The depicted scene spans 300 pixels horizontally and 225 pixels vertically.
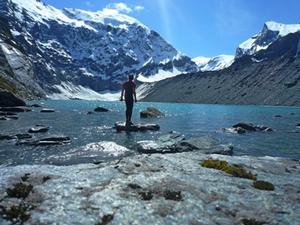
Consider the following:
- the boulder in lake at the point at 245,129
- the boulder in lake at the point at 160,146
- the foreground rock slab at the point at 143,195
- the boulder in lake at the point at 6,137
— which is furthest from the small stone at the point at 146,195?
the boulder in lake at the point at 245,129

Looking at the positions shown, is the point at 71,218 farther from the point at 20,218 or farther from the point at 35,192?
the point at 35,192

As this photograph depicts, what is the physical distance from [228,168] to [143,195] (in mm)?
5839

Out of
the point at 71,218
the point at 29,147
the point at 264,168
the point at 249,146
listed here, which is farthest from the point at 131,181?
the point at 249,146

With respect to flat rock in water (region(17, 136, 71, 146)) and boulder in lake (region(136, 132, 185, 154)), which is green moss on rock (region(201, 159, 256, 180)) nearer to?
boulder in lake (region(136, 132, 185, 154))

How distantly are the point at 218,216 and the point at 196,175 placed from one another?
13.7 feet

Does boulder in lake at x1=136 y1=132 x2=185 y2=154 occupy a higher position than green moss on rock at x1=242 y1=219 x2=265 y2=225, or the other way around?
green moss on rock at x1=242 y1=219 x2=265 y2=225

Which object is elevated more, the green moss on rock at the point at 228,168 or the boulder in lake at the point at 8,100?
the green moss on rock at the point at 228,168

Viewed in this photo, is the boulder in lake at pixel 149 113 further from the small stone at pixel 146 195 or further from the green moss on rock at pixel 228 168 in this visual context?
the small stone at pixel 146 195

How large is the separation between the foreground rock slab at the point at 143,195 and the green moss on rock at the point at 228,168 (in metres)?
0.55

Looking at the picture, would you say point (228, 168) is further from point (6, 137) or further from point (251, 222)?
point (6, 137)

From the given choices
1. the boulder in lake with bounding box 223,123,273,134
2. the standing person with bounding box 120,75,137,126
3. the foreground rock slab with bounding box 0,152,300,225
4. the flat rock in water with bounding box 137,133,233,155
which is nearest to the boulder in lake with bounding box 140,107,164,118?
the boulder in lake with bounding box 223,123,273,134

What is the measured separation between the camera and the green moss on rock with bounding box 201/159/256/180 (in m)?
17.7

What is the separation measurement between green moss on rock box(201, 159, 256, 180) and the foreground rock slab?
1.81 feet

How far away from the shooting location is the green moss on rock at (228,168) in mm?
17719
